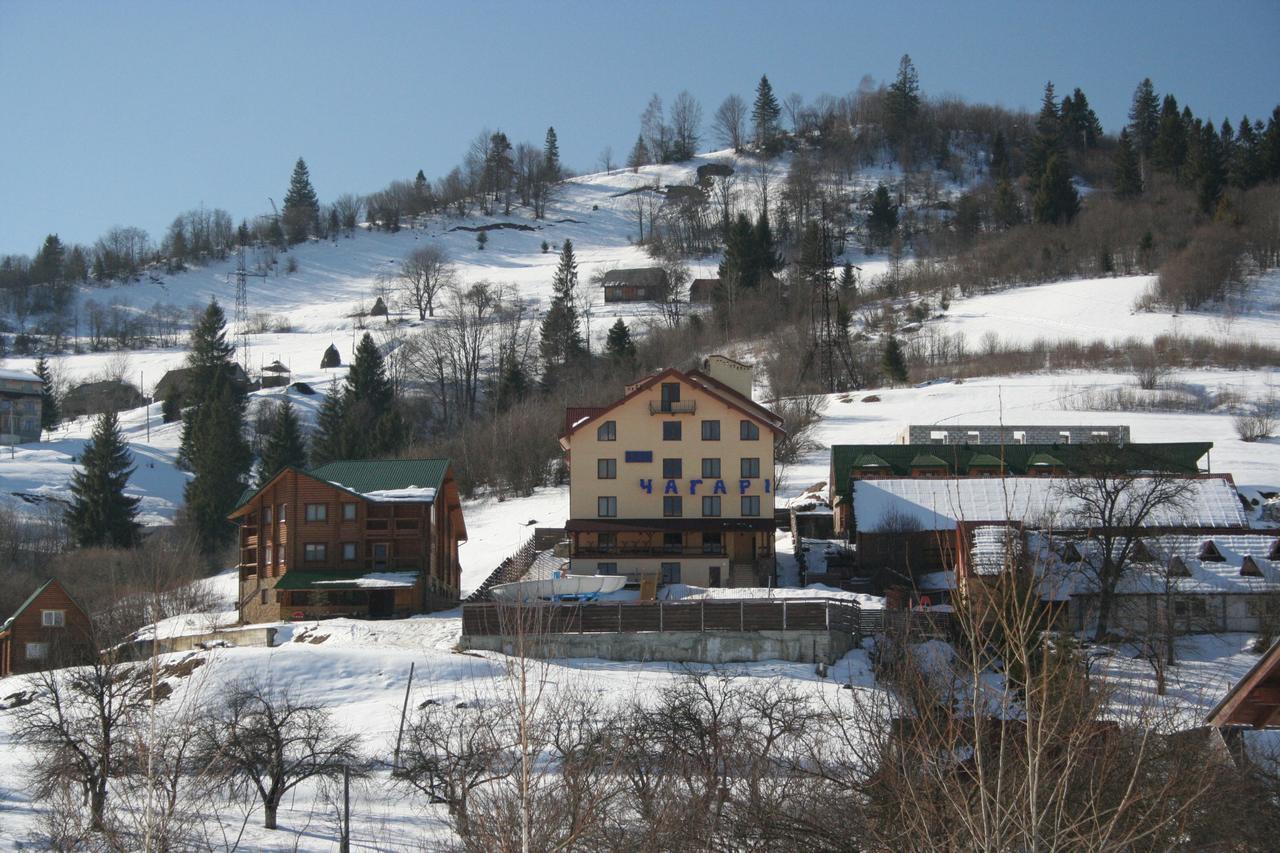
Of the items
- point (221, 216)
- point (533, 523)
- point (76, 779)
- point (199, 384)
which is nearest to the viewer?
point (76, 779)

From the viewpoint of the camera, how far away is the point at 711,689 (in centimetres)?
3425

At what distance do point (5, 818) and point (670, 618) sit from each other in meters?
21.1

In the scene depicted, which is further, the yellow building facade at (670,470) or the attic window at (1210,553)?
the yellow building facade at (670,470)

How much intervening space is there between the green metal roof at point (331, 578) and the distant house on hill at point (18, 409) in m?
59.1

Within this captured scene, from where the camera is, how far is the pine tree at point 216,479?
7594 cm

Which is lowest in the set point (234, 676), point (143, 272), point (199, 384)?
point (234, 676)

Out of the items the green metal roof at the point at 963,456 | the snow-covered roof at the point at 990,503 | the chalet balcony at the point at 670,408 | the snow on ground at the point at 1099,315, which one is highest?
the snow on ground at the point at 1099,315

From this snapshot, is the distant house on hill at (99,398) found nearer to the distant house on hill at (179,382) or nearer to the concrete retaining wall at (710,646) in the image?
the distant house on hill at (179,382)

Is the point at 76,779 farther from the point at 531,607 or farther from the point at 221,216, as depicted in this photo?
the point at 221,216

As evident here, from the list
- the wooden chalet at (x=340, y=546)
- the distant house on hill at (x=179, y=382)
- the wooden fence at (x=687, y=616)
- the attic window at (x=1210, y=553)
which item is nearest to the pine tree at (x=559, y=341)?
the distant house on hill at (x=179, y=382)

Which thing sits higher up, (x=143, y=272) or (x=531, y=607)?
(x=143, y=272)

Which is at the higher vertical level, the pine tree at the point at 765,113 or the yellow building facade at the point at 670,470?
the pine tree at the point at 765,113

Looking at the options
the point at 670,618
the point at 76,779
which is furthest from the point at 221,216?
the point at 76,779

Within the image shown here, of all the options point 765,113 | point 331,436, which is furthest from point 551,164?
point 331,436
